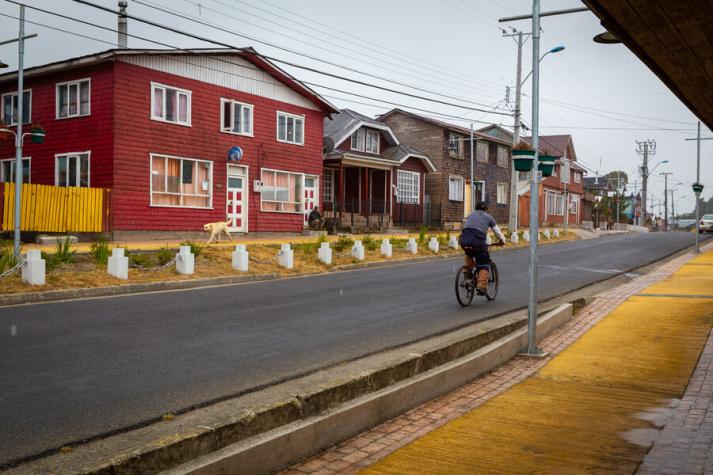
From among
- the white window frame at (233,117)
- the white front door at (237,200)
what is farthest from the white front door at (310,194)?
the white window frame at (233,117)

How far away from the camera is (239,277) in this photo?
15.9 meters

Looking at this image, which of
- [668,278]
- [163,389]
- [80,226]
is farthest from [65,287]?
[668,278]

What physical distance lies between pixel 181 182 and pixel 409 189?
18.6 m

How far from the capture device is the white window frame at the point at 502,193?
50.9 m

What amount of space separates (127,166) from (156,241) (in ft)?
9.31

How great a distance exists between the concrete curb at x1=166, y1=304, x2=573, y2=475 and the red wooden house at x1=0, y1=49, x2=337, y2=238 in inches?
658

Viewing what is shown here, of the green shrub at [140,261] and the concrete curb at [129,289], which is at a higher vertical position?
the green shrub at [140,261]

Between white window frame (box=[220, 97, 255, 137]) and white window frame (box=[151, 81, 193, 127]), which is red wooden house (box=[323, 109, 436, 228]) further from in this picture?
white window frame (box=[151, 81, 193, 127])

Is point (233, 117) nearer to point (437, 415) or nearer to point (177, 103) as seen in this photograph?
point (177, 103)

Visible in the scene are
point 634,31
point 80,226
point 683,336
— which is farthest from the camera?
point 80,226

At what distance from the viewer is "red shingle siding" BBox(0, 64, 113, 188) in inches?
910

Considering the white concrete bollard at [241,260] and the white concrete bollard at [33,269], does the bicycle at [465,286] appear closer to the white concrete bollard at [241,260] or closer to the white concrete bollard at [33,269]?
the white concrete bollard at [241,260]

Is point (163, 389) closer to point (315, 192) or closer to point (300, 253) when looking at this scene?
point (300, 253)

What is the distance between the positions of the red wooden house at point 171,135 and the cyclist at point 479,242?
12.2 metres
